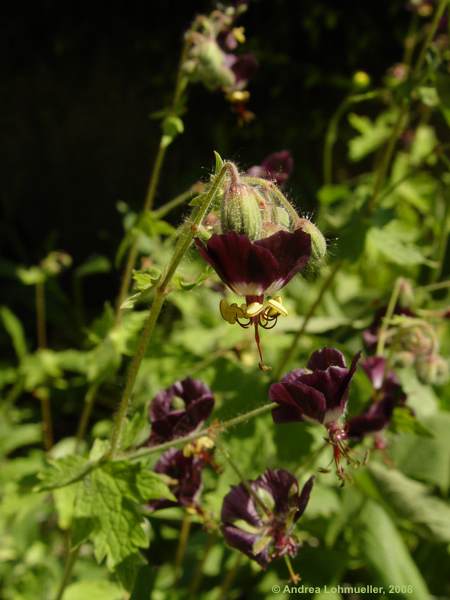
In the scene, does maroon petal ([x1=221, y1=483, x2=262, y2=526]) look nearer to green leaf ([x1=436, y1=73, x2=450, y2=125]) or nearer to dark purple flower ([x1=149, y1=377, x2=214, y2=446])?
dark purple flower ([x1=149, y1=377, x2=214, y2=446])

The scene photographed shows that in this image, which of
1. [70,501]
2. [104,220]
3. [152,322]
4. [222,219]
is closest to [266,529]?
[152,322]

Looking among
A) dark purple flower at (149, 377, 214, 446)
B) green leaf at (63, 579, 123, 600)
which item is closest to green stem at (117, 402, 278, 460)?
dark purple flower at (149, 377, 214, 446)

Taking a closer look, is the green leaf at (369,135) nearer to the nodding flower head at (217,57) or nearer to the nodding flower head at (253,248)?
the nodding flower head at (217,57)

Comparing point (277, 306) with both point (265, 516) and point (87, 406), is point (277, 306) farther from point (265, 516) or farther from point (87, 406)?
point (87, 406)

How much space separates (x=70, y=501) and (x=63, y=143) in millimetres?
3102

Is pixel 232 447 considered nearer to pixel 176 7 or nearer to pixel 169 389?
pixel 169 389

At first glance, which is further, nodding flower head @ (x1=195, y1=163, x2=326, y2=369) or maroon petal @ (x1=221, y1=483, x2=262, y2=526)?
maroon petal @ (x1=221, y1=483, x2=262, y2=526)

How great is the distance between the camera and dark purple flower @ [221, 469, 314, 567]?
1207mm

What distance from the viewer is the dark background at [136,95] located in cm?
420

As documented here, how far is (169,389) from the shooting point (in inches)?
55.3

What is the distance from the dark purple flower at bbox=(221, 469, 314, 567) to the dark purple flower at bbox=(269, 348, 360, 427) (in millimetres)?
174

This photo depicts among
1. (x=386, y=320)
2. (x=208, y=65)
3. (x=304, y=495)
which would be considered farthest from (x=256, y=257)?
(x=208, y=65)

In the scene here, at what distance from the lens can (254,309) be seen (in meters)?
0.98


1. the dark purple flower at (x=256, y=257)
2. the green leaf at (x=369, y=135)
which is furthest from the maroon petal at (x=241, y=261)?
the green leaf at (x=369, y=135)
